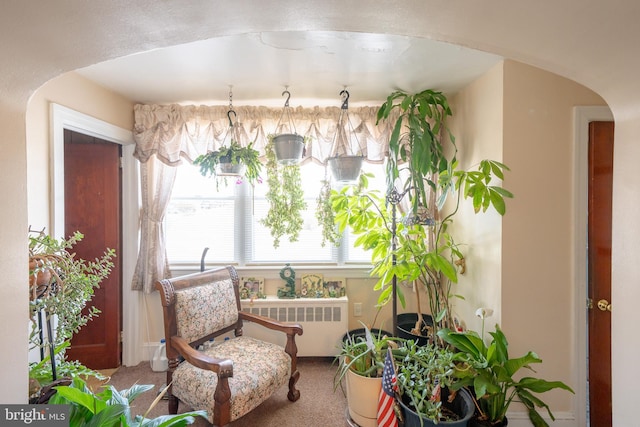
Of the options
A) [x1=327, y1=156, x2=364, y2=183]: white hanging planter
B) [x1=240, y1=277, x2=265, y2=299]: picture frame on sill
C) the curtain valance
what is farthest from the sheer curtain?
[x1=240, y1=277, x2=265, y2=299]: picture frame on sill

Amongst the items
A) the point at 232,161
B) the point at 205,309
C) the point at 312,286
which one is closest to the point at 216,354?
the point at 205,309

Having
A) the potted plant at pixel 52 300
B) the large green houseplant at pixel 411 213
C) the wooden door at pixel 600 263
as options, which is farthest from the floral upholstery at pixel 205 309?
the wooden door at pixel 600 263

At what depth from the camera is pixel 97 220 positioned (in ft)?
7.81

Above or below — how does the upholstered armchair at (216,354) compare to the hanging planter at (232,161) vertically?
below

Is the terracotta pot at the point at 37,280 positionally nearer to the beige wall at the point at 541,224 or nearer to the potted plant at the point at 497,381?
the potted plant at the point at 497,381

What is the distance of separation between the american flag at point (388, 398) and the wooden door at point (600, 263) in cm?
131

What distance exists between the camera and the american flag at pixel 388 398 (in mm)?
1525

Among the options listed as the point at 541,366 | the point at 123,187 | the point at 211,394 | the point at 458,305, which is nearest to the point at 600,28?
the point at 541,366

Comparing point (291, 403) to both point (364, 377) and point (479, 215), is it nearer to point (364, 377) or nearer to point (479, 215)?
point (364, 377)

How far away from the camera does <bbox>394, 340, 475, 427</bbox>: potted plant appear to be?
1442mm

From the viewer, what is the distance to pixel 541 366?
172 centimetres

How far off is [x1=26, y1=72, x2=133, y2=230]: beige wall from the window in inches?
35.2

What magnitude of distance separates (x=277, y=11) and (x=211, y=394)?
188 cm

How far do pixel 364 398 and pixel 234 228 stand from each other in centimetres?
180
